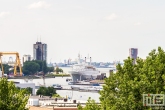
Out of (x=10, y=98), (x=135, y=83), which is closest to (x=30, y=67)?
(x=10, y=98)

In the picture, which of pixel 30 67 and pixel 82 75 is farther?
pixel 30 67

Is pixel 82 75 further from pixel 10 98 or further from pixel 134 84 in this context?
pixel 134 84

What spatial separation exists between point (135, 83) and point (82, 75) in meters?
141

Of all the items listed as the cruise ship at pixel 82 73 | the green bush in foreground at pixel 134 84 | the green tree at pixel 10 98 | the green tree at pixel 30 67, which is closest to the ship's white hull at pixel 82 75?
the cruise ship at pixel 82 73

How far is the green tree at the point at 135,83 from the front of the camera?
18672 mm

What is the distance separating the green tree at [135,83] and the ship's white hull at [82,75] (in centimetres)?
13582

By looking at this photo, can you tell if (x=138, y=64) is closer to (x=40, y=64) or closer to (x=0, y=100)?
(x=0, y=100)

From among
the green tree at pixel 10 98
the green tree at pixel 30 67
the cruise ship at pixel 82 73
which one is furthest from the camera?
the green tree at pixel 30 67

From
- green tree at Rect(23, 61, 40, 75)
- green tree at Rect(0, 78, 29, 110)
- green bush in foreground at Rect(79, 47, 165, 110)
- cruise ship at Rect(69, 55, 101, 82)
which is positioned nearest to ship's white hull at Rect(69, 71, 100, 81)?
cruise ship at Rect(69, 55, 101, 82)

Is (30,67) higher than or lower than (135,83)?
higher

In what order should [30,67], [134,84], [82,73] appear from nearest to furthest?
[134,84] < [82,73] < [30,67]

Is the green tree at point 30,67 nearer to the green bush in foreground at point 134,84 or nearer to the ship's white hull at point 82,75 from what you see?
the ship's white hull at point 82,75

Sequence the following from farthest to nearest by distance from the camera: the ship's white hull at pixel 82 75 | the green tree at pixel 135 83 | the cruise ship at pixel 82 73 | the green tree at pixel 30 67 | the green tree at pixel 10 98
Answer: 1. the green tree at pixel 30 67
2. the cruise ship at pixel 82 73
3. the ship's white hull at pixel 82 75
4. the green tree at pixel 10 98
5. the green tree at pixel 135 83

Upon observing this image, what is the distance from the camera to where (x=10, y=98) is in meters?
20.4
